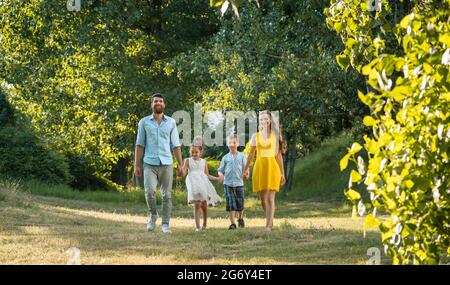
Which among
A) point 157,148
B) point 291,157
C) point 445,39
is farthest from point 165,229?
point 291,157


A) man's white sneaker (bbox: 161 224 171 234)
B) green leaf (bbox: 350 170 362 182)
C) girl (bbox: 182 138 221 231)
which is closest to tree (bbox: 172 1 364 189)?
girl (bbox: 182 138 221 231)

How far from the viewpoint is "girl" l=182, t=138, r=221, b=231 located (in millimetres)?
14266

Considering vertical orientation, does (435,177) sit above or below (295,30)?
below

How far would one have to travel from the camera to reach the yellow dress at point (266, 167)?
1352 cm

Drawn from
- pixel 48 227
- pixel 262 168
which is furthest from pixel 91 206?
pixel 262 168

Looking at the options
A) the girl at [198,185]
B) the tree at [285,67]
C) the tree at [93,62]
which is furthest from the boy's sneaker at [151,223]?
the tree at [93,62]

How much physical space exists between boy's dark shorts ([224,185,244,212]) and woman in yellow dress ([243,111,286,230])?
37.1 inches

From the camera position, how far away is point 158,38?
106 feet

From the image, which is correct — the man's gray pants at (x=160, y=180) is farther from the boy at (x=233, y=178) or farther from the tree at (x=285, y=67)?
the tree at (x=285, y=67)

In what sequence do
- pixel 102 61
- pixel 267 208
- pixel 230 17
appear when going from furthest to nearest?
pixel 102 61 → pixel 230 17 → pixel 267 208

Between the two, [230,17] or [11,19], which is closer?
[230,17]
